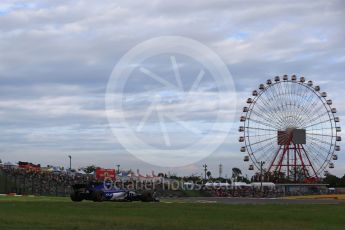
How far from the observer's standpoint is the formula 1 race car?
4081 centimetres

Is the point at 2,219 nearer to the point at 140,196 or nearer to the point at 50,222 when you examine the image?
the point at 50,222

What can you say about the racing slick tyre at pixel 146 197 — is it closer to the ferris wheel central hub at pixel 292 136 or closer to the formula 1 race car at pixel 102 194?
the formula 1 race car at pixel 102 194

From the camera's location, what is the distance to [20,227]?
16.8m

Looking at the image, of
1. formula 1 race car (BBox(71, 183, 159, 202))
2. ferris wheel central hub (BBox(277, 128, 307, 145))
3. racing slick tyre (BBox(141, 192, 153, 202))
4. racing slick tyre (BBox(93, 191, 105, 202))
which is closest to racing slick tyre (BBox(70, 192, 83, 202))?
→ formula 1 race car (BBox(71, 183, 159, 202))

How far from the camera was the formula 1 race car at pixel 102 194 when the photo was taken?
40812mm

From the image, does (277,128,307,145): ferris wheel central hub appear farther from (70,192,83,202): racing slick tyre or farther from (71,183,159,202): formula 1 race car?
(70,192,83,202): racing slick tyre

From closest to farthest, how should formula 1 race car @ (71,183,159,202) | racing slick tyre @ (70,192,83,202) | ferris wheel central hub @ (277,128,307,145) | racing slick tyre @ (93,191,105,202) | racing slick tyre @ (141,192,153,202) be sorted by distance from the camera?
racing slick tyre @ (93,191,105,202) → formula 1 race car @ (71,183,159,202) → racing slick tyre @ (70,192,83,202) → racing slick tyre @ (141,192,153,202) → ferris wheel central hub @ (277,128,307,145)

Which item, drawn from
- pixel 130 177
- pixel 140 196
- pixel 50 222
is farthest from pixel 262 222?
pixel 130 177

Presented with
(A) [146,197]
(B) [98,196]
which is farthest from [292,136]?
(B) [98,196]

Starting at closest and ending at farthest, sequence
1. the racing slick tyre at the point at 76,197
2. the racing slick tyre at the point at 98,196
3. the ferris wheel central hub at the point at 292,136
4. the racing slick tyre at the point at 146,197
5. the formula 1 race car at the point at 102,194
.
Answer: the racing slick tyre at the point at 98,196
the formula 1 race car at the point at 102,194
the racing slick tyre at the point at 76,197
the racing slick tyre at the point at 146,197
the ferris wheel central hub at the point at 292,136

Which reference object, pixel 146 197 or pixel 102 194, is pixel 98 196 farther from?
pixel 146 197

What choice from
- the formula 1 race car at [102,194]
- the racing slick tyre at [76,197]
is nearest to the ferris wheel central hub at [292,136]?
the formula 1 race car at [102,194]

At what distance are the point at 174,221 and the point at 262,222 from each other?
294cm

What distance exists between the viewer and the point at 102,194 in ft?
134
